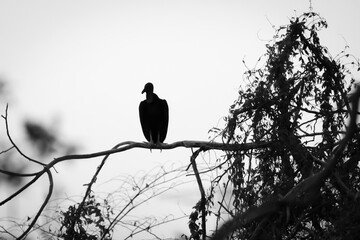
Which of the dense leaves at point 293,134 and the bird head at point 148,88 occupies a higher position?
the bird head at point 148,88

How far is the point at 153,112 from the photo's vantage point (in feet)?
22.1

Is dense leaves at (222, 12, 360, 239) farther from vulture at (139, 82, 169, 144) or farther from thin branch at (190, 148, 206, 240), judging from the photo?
vulture at (139, 82, 169, 144)

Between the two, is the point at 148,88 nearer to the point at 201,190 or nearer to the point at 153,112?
the point at 153,112

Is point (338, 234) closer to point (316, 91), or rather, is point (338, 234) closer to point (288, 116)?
point (288, 116)

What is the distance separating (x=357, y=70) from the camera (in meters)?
4.32

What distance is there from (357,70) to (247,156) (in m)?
1.23

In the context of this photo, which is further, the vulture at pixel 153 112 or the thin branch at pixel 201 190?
the vulture at pixel 153 112

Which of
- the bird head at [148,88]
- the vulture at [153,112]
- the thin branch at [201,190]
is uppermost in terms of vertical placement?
the bird head at [148,88]

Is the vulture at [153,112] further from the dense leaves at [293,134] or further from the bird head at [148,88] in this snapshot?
the dense leaves at [293,134]

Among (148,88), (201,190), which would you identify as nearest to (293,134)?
(201,190)

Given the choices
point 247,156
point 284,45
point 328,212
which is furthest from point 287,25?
point 328,212

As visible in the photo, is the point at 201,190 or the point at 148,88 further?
the point at 148,88

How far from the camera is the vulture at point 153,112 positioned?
6719 millimetres

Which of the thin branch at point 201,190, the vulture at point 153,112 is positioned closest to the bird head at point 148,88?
the vulture at point 153,112
